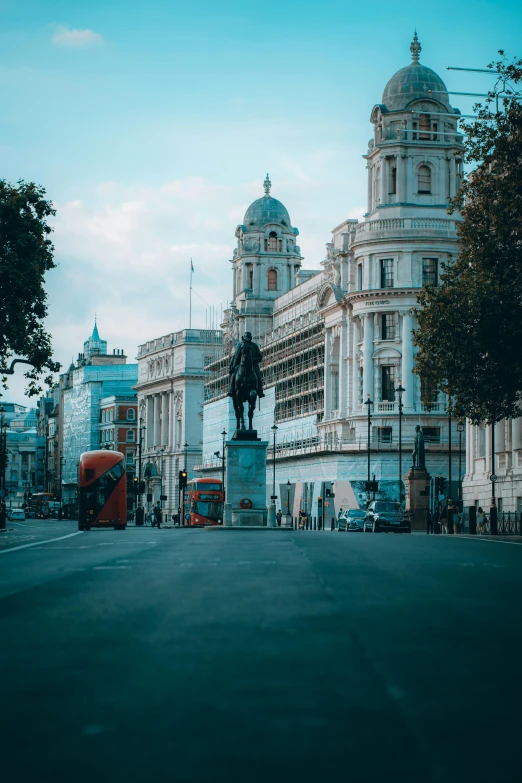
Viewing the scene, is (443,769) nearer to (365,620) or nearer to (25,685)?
(25,685)

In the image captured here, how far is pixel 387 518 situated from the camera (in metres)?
62.0

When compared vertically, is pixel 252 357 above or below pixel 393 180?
below

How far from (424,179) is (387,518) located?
47.5m

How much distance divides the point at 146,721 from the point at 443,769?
1.48 metres

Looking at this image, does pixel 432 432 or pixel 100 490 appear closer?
pixel 100 490

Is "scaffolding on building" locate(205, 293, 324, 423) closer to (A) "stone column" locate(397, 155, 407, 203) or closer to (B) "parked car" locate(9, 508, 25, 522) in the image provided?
(A) "stone column" locate(397, 155, 407, 203)

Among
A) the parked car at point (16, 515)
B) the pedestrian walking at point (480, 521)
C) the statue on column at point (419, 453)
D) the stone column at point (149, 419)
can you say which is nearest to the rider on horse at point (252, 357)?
the pedestrian walking at point (480, 521)

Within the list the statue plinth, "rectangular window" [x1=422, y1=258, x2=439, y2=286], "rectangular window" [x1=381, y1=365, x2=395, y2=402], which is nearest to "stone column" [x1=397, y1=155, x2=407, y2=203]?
"rectangular window" [x1=422, y1=258, x2=439, y2=286]

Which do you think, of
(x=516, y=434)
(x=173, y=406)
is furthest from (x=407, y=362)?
(x=173, y=406)

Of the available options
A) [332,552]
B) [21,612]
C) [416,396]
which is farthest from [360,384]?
[21,612]

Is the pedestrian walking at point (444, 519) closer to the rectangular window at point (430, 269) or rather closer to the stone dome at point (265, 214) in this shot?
the rectangular window at point (430, 269)

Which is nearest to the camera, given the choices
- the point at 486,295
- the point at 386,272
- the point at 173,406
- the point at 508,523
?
the point at 486,295

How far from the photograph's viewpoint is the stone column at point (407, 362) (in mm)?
99750

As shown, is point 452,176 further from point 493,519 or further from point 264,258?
point 493,519
